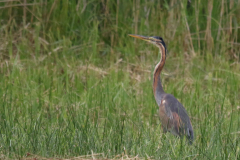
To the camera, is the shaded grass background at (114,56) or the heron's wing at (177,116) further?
the shaded grass background at (114,56)

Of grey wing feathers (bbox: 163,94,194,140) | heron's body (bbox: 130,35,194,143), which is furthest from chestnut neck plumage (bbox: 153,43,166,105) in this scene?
grey wing feathers (bbox: 163,94,194,140)

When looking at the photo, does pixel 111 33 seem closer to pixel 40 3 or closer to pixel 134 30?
pixel 134 30

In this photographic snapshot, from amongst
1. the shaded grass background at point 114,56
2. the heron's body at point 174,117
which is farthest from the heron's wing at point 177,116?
the shaded grass background at point 114,56

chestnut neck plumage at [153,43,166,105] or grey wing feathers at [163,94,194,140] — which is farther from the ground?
chestnut neck plumage at [153,43,166,105]

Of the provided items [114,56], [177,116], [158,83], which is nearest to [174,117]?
[177,116]

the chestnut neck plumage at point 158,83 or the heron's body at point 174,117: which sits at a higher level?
the chestnut neck plumage at point 158,83

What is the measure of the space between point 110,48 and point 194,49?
4.61ft

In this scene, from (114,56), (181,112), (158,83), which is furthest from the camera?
(114,56)

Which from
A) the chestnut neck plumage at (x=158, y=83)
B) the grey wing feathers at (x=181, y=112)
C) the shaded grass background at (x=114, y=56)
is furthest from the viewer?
the shaded grass background at (x=114, y=56)

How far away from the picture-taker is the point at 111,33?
6.91 metres

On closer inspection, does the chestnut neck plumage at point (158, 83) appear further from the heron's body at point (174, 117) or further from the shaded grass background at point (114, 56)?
→ the shaded grass background at point (114, 56)

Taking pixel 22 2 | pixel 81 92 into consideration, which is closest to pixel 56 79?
pixel 81 92

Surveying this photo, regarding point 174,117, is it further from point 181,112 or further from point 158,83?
point 158,83

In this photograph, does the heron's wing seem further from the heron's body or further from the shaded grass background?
the shaded grass background
